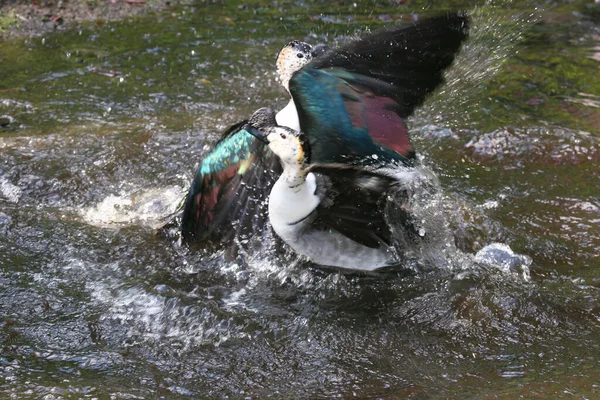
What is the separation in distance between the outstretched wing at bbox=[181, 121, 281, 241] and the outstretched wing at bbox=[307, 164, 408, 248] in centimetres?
42

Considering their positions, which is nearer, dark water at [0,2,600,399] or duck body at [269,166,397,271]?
dark water at [0,2,600,399]

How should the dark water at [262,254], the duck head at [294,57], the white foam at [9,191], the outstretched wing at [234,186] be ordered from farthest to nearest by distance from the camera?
the white foam at [9,191] → the duck head at [294,57] → the outstretched wing at [234,186] → the dark water at [262,254]

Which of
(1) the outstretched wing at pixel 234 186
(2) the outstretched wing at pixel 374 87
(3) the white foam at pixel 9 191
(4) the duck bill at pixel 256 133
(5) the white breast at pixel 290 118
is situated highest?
(2) the outstretched wing at pixel 374 87

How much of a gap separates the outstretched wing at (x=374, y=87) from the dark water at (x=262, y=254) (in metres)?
0.28

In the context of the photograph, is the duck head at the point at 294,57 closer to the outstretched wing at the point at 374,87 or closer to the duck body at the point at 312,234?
the outstretched wing at the point at 374,87

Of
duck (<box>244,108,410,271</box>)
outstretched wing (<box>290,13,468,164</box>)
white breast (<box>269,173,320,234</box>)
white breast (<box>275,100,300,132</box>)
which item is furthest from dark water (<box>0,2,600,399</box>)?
white breast (<box>275,100,300,132</box>)

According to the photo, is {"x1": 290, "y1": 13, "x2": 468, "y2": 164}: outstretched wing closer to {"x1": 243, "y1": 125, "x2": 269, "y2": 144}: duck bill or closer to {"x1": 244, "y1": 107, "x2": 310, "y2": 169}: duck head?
{"x1": 244, "y1": 107, "x2": 310, "y2": 169}: duck head

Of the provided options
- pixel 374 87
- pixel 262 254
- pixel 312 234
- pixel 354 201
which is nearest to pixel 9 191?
pixel 262 254

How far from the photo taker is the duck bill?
137 inches

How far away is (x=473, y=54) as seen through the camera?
3898 millimetres

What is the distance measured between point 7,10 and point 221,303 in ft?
17.2

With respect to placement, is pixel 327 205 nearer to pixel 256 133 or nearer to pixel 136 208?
pixel 256 133

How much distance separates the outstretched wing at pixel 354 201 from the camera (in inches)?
122

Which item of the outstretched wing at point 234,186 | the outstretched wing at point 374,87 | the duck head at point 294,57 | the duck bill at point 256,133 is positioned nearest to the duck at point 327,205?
the duck bill at point 256,133
